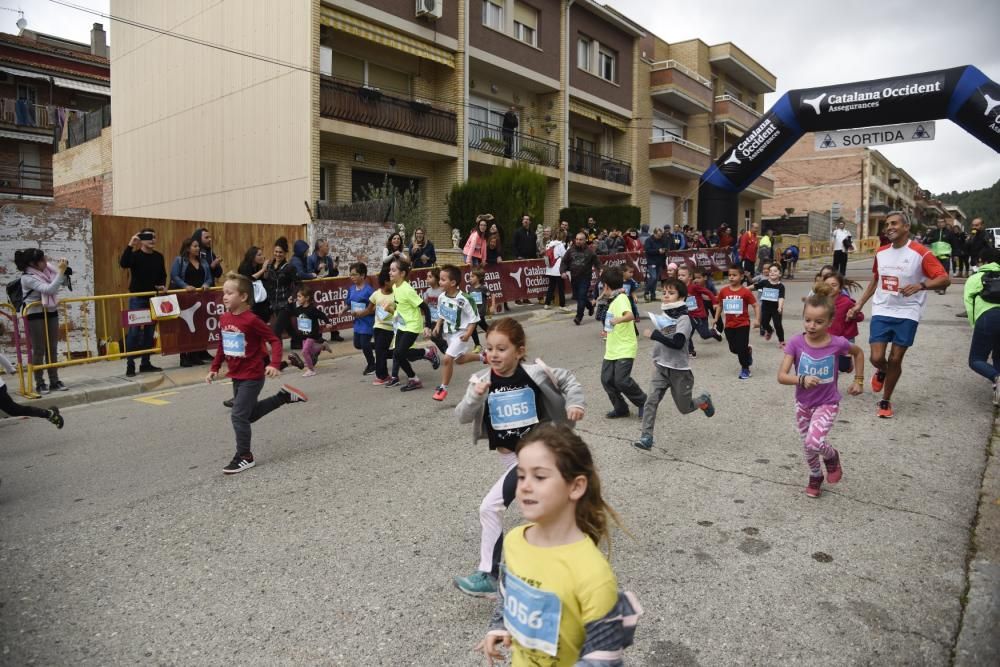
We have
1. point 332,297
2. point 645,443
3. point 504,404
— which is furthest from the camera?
point 332,297

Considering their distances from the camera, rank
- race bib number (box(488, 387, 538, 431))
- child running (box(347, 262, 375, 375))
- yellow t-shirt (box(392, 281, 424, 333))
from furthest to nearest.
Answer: child running (box(347, 262, 375, 375)) → yellow t-shirt (box(392, 281, 424, 333)) → race bib number (box(488, 387, 538, 431))

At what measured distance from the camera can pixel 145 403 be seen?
8836mm

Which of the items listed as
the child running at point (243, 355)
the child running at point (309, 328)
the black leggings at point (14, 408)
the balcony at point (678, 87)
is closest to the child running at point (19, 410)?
the black leggings at point (14, 408)

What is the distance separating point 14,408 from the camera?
6.19m

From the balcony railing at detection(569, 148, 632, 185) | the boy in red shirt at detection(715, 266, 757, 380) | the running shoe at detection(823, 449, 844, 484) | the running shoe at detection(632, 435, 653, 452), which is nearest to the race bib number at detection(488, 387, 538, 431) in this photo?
the running shoe at detection(823, 449, 844, 484)

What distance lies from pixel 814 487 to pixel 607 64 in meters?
29.6

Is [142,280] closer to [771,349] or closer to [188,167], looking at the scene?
[771,349]

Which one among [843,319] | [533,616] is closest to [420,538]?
[533,616]

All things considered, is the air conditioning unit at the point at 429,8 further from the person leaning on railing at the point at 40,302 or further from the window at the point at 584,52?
the person leaning on railing at the point at 40,302

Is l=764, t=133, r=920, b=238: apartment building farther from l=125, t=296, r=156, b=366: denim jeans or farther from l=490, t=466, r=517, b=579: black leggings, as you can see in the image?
l=490, t=466, r=517, b=579: black leggings

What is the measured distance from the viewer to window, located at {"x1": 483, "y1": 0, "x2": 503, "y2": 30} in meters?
24.9

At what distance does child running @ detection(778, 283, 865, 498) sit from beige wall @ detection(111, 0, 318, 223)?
1627 cm

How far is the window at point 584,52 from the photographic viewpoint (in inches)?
1155

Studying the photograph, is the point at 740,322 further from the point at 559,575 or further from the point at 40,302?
the point at 40,302
